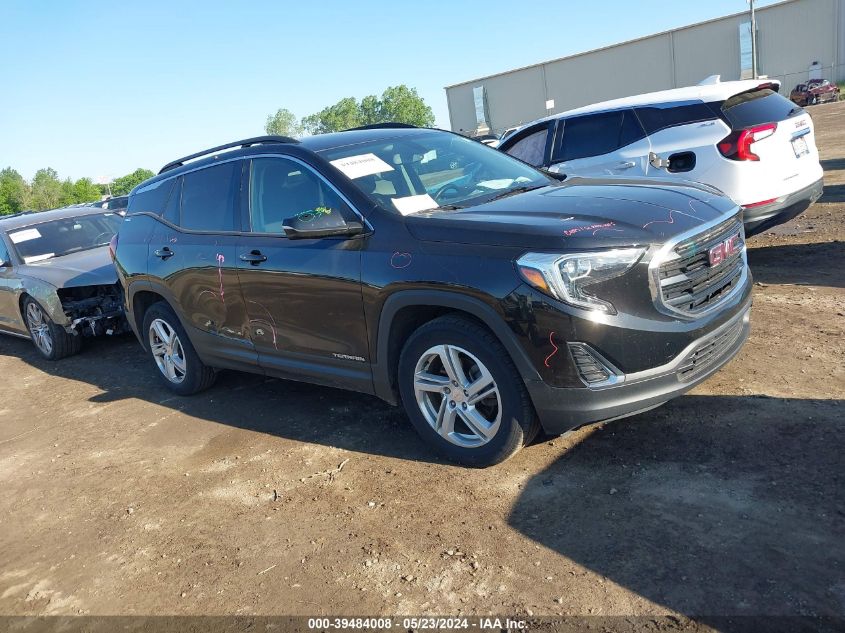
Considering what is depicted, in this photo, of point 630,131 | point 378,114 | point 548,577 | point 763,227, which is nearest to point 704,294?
point 548,577

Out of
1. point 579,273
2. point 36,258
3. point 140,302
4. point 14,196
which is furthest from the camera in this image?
point 14,196

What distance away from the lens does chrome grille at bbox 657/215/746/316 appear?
3.50 m

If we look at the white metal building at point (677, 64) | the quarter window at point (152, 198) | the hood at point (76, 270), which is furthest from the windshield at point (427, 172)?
the white metal building at point (677, 64)

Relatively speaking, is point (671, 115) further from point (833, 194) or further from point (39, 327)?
point (39, 327)

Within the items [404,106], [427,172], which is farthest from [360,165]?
[404,106]

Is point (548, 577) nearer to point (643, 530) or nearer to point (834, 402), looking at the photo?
point (643, 530)

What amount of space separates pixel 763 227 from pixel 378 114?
11367cm

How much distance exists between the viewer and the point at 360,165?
4488mm

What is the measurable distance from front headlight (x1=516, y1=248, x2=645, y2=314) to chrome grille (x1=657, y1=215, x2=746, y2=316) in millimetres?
260

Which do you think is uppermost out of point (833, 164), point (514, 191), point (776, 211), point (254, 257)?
point (514, 191)

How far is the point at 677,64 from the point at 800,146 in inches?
2591

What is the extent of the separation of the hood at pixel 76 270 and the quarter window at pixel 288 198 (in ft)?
11.9

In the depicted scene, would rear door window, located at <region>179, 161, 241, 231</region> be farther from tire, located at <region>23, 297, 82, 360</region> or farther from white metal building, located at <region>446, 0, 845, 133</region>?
white metal building, located at <region>446, 0, 845, 133</region>

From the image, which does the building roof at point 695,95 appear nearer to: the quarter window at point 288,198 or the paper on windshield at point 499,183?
the paper on windshield at point 499,183
